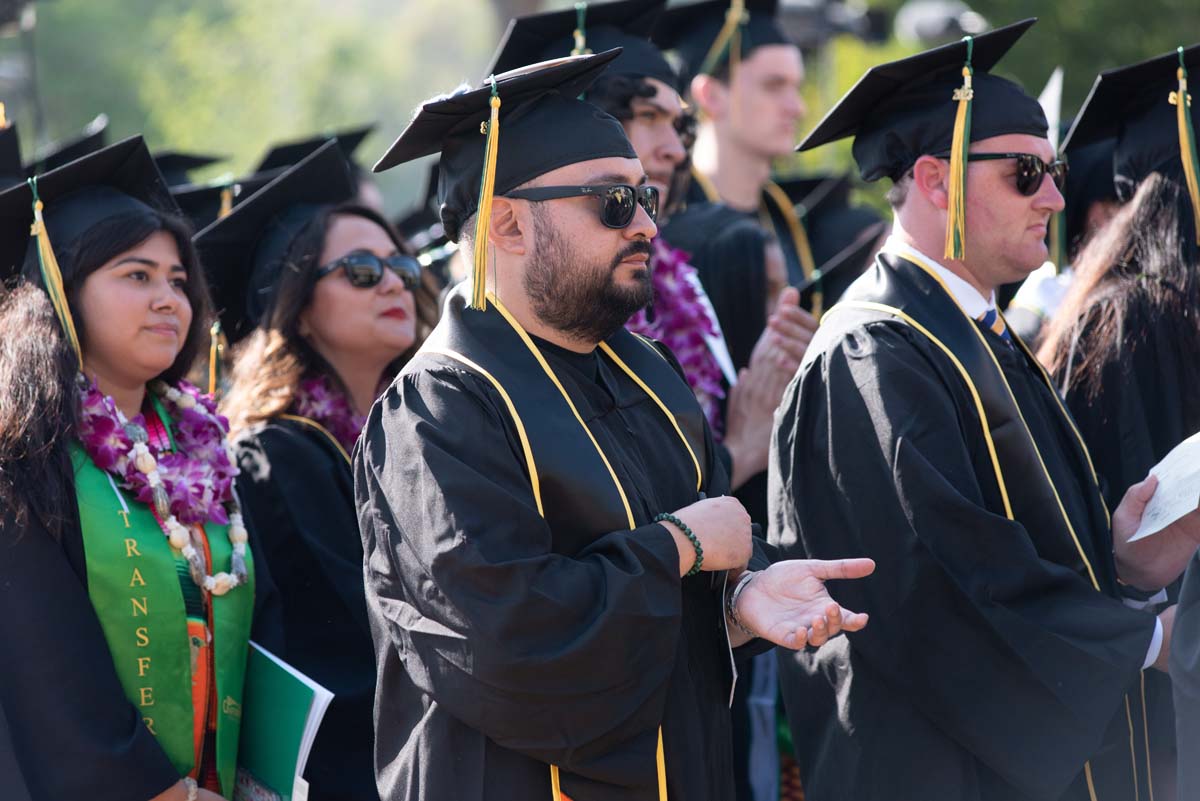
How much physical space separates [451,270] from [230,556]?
2065 millimetres

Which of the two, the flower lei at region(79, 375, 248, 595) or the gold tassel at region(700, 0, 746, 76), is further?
the gold tassel at region(700, 0, 746, 76)

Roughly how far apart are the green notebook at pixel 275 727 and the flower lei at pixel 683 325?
168cm

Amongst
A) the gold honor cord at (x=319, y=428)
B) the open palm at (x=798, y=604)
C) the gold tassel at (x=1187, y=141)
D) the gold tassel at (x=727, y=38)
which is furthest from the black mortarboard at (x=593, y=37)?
the open palm at (x=798, y=604)

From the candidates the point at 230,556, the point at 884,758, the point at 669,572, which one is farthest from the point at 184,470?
the point at 884,758

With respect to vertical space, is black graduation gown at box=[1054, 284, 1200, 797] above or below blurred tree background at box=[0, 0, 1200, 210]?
below

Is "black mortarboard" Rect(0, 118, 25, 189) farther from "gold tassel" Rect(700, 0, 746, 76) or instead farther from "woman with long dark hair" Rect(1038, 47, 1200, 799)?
"woman with long dark hair" Rect(1038, 47, 1200, 799)

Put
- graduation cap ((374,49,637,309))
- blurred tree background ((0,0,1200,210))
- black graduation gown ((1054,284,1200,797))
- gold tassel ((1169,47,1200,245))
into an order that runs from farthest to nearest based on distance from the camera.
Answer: blurred tree background ((0,0,1200,210)), gold tassel ((1169,47,1200,245)), black graduation gown ((1054,284,1200,797)), graduation cap ((374,49,637,309))

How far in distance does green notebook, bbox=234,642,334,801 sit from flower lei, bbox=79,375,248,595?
10.4 inches

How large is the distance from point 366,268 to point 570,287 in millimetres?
1668

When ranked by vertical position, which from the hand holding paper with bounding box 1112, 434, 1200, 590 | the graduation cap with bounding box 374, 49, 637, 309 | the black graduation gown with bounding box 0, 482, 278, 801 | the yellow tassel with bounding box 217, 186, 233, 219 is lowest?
the hand holding paper with bounding box 1112, 434, 1200, 590

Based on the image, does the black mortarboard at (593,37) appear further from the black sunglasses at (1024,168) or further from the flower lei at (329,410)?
the black sunglasses at (1024,168)

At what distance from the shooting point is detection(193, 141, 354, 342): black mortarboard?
4.56m

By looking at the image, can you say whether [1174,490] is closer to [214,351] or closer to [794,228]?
[214,351]

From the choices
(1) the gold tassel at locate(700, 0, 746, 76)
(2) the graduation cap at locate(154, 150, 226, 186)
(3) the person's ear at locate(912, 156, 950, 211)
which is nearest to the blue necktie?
(3) the person's ear at locate(912, 156, 950, 211)
